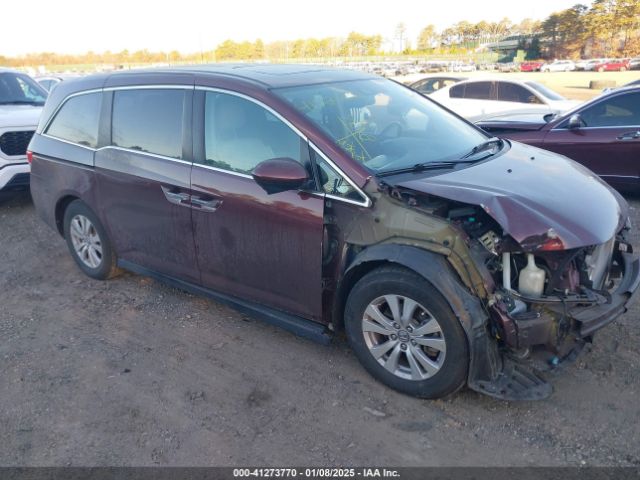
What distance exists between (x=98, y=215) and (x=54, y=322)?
0.95 meters

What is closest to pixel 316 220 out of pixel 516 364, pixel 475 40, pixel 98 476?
pixel 516 364

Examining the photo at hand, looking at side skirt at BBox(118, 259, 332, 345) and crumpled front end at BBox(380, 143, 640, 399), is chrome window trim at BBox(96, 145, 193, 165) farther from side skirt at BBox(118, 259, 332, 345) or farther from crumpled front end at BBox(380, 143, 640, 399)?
crumpled front end at BBox(380, 143, 640, 399)

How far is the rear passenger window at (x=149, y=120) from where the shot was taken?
404cm

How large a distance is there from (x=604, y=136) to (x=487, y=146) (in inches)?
145

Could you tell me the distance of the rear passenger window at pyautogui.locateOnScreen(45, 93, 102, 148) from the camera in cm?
471

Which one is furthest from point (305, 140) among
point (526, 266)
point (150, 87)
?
point (150, 87)

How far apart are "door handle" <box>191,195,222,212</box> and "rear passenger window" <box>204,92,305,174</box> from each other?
9.2 inches

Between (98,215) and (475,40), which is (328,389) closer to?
(98,215)

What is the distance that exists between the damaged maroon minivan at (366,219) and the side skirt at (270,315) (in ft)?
0.04

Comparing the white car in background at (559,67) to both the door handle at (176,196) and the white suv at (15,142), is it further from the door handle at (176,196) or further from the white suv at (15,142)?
Result: the door handle at (176,196)

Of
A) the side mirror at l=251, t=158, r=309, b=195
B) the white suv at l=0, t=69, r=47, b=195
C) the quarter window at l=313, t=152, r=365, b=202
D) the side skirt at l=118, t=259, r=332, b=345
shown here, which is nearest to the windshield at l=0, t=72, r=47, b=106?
the white suv at l=0, t=69, r=47, b=195

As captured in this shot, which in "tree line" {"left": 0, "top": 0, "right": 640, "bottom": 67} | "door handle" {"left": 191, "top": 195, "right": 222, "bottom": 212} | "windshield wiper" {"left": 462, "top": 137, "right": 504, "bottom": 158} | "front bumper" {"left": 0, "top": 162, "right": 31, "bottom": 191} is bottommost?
"front bumper" {"left": 0, "top": 162, "right": 31, "bottom": 191}

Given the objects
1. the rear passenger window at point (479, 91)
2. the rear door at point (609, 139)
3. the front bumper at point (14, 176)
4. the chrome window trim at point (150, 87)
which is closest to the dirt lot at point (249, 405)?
the chrome window trim at point (150, 87)

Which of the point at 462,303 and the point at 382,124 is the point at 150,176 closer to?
the point at 382,124
